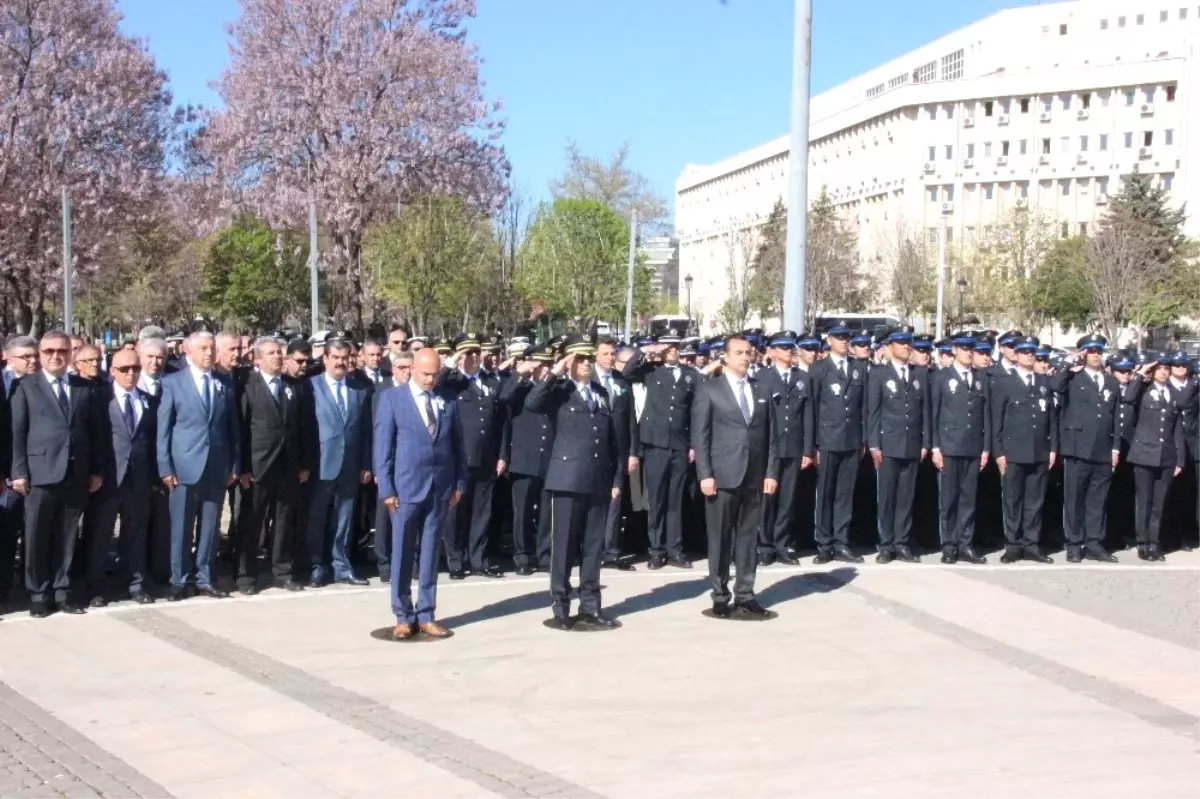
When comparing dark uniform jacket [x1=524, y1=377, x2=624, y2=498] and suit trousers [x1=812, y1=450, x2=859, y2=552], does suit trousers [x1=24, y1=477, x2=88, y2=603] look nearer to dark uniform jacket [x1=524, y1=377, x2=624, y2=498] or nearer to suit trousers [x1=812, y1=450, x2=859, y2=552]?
dark uniform jacket [x1=524, y1=377, x2=624, y2=498]

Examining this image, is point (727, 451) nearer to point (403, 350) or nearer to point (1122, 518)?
point (403, 350)

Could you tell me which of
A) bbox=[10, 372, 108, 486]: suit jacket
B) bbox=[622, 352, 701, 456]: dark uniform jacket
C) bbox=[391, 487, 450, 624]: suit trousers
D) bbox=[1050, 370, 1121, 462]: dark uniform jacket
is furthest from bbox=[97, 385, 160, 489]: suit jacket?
bbox=[1050, 370, 1121, 462]: dark uniform jacket

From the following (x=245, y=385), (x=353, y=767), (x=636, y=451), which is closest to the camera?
(x=353, y=767)

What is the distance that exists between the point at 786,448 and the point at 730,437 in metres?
2.55

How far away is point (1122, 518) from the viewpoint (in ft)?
46.9

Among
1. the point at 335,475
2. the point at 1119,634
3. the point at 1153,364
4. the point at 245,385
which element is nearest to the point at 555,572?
the point at 335,475

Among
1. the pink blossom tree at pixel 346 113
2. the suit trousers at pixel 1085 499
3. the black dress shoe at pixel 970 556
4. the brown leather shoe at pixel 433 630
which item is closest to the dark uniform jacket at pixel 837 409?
the black dress shoe at pixel 970 556

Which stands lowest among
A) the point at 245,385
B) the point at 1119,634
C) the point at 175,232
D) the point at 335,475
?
the point at 1119,634

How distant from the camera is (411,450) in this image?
358 inches

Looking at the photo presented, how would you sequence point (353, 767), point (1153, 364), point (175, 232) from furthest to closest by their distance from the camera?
point (175, 232) < point (1153, 364) < point (353, 767)

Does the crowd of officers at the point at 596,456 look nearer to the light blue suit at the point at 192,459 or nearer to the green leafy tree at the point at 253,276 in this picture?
the light blue suit at the point at 192,459

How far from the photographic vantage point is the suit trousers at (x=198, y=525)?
10.3 m

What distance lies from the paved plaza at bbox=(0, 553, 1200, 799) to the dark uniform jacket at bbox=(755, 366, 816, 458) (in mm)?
1778

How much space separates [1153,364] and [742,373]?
5.63 metres
